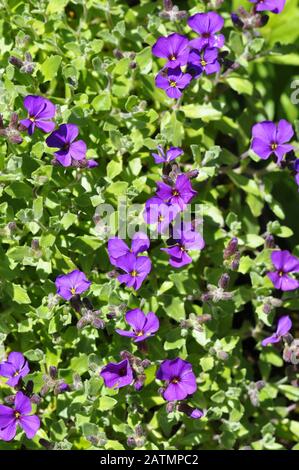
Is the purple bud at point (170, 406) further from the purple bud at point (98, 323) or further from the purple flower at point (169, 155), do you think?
the purple flower at point (169, 155)

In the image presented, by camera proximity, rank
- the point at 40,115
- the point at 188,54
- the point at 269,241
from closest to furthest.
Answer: the point at 40,115, the point at 188,54, the point at 269,241

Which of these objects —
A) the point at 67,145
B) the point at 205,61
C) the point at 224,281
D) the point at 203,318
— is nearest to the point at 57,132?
the point at 67,145

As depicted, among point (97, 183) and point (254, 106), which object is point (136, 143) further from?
point (254, 106)

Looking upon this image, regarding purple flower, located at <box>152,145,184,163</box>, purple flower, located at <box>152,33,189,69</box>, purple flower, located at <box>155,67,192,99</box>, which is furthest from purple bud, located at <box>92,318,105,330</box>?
purple flower, located at <box>152,33,189,69</box>

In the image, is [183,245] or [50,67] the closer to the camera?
[183,245]

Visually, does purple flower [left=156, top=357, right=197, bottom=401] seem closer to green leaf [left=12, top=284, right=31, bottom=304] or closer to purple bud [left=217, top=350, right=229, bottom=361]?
purple bud [left=217, top=350, right=229, bottom=361]

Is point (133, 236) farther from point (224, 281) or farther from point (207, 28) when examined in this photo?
point (207, 28)
